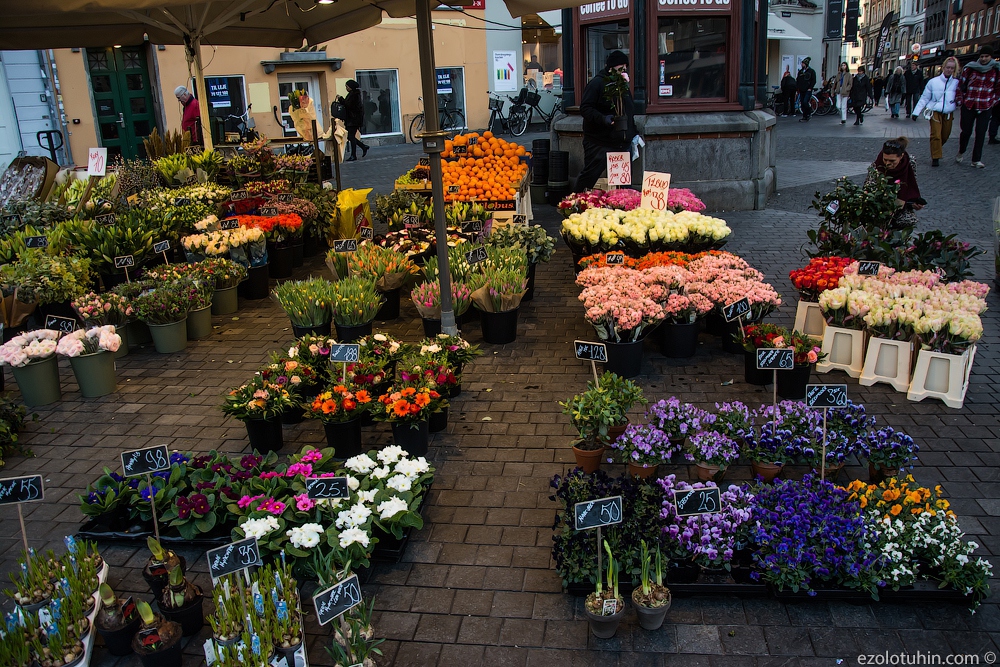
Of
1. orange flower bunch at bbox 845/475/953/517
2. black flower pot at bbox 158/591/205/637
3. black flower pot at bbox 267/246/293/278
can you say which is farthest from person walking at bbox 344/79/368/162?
orange flower bunch at bbox 845/475/953/517

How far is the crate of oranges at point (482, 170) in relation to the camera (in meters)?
9.03

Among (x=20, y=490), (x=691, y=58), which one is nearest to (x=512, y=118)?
(x=691, y=58)

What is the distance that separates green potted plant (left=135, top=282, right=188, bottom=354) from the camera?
6551 millimetres

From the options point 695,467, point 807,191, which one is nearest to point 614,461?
point 695,467

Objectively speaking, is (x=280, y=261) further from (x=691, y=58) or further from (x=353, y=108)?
(x=353, y=108)

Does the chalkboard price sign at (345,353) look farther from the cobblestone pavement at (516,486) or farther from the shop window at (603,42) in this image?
the shop window at (603,42)

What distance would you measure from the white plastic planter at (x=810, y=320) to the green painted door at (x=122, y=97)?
14248 mm

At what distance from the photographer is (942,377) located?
520 cm

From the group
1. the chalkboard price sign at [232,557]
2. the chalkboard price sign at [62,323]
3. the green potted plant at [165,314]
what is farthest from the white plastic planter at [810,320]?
the chalkboard price sign at [62,323]

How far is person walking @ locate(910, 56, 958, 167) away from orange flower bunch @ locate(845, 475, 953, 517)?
39.8 feet

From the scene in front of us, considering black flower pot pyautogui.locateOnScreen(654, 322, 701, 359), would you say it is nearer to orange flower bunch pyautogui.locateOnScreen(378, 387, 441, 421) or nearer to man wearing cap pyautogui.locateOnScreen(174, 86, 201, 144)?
orange flower bunch pyautogui.locateOnScreen(378, 387, 441, 421)

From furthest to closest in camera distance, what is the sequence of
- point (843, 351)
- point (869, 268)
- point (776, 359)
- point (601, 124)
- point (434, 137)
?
point (601, 124), point (869, 268), point (434, 137), point (843, 351), point (776, 359)

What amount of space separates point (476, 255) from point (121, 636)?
14.7ft

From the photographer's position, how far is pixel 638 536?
3.43m
